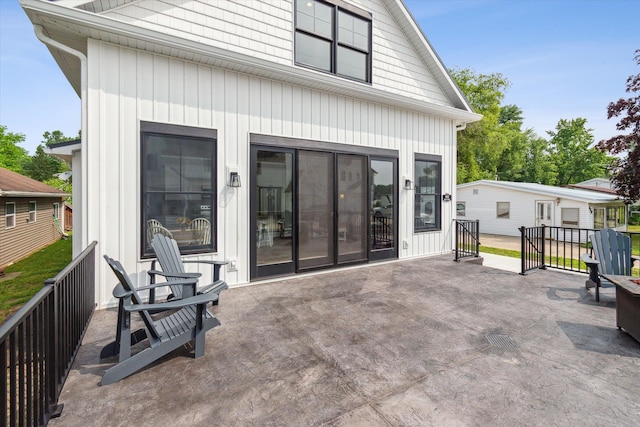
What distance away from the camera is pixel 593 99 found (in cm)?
1568

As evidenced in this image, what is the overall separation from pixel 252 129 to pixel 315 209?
5.90 ft

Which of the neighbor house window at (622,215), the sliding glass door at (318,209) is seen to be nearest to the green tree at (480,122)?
the neighbor house window at (622,215)

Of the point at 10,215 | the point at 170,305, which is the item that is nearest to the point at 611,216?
the point at 170,305

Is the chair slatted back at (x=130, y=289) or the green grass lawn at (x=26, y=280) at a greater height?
the chair slatted back at (x=130, y=289)

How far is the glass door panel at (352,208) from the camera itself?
581 cm

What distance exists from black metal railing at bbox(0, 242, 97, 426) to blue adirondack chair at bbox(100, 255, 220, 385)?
33 cm

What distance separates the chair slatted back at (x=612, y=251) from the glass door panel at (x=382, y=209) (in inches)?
131

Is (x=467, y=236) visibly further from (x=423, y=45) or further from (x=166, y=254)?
(x=166, y=254)

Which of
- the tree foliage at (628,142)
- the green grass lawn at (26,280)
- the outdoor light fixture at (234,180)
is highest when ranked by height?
the tree foliage at (628,142)

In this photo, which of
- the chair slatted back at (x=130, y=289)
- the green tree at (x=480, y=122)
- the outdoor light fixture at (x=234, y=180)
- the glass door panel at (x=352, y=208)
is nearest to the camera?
the chair slatted back at (x=130, y=289)

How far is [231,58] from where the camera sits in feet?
14.3

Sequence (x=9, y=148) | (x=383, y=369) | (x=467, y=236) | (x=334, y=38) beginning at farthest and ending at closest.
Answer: (x=9, y=148)
(x=467, y=236)
(x=334, y=38)
(x=383, y=369)

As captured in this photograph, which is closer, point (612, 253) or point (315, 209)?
point (612, 253)

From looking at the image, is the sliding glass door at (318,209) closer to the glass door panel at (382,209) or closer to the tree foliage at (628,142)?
the glass door panel at (382,209)
